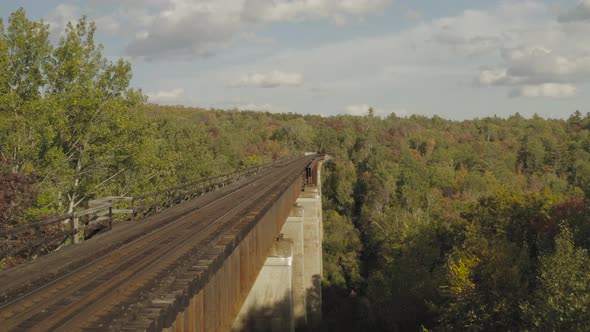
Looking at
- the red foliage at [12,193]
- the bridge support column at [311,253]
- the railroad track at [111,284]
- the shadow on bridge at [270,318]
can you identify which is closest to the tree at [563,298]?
the shadow on bridge at [270,318]

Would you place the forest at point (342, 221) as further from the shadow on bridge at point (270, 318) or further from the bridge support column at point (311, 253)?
the shadow on bridge at point (270, 318)

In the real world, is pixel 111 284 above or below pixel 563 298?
above

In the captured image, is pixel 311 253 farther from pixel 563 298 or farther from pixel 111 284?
pixel 111 284

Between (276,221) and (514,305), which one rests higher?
(276,221)

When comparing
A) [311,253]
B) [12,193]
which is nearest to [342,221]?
[311,253]

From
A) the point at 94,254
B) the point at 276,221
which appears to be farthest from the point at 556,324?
the point at 94,254

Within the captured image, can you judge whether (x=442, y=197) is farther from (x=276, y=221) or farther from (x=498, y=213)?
(x=276, y=221)

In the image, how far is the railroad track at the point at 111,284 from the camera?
6340mm

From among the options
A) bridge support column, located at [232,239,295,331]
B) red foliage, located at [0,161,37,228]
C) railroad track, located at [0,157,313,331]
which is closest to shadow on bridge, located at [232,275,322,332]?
bridge support column, located at [232,239,295,331]

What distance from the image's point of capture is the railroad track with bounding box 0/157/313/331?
20.8ft

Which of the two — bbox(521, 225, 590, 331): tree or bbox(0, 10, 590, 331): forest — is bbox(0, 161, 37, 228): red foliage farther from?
bbox(521, 225, 590, 331): tree

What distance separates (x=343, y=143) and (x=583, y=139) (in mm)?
58308

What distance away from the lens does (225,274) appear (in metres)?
8.94

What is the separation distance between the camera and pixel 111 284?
805 centimetres
